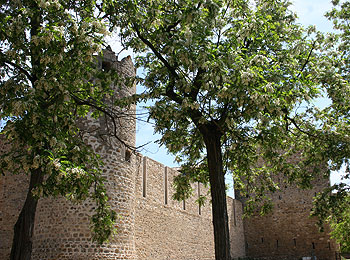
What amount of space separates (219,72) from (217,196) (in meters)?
2.33

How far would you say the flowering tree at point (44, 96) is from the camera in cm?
559

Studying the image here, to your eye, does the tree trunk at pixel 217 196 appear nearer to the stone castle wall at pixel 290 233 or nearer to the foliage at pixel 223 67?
the foliage at pixel 223 67

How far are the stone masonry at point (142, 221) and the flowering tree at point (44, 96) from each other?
1935 millimetres

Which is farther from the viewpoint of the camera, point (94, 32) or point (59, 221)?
point (59, 221)

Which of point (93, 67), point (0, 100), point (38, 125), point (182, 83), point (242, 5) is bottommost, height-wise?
point (38, 125)

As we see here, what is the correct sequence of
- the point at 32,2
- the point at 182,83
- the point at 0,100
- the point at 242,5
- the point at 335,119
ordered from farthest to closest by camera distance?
the point at 335,119 → the point at 242,5 → the point at 182,83 → the point at 32,2 → the point at 0,100

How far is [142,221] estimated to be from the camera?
48.1ft

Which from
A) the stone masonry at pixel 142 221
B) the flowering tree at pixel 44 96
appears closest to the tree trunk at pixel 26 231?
the flowering tree at pixel 44 96

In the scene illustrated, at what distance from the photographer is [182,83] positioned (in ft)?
24.4

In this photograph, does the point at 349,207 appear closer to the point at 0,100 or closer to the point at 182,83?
the point at 182,83

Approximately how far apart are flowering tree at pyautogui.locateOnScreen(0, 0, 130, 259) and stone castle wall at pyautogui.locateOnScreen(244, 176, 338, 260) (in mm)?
19460

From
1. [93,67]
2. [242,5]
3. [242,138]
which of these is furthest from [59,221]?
[242,5]

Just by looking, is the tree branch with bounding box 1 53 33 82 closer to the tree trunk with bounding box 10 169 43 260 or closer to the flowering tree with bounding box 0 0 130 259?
the flowering tree with bounding box 0 0 130 259

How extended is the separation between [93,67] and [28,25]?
6.34 feet
